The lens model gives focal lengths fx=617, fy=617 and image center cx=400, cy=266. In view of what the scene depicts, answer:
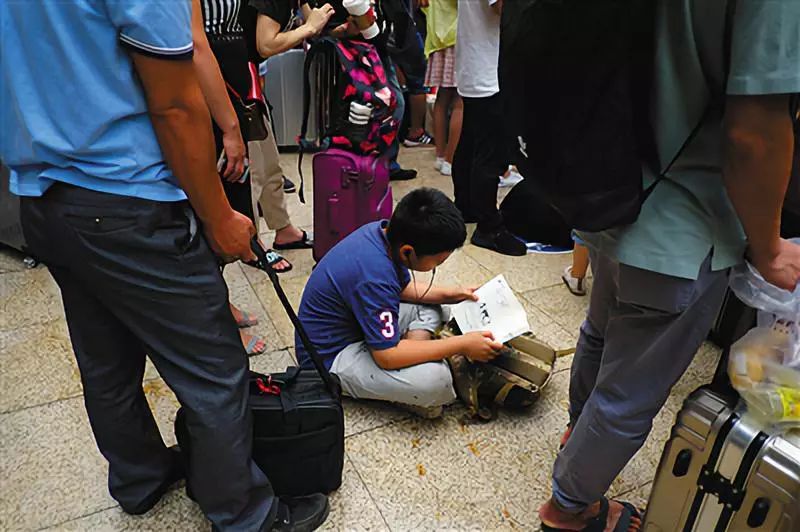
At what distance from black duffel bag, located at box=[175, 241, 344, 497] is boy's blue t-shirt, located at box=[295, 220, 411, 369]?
0.27m

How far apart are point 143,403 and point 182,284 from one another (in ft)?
1.54

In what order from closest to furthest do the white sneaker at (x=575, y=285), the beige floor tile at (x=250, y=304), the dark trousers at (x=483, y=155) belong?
the beige floor tile at (x=250, y=304)
the white sneaker at (x=575, y=285)
the dark trousers at (x=483, y=155)

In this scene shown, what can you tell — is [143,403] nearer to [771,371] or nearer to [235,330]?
[235,330]

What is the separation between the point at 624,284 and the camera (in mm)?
1172

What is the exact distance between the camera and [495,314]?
1.94 meters

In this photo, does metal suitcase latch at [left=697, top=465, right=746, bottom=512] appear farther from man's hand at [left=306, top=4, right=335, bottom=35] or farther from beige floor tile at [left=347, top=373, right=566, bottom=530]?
man's hand at [left=306, top=4, right=335, bottom=35]

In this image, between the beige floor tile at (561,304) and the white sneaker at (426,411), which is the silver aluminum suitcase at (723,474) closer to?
the white sneaker at (426,411)

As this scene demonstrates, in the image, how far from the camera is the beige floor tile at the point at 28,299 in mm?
2340

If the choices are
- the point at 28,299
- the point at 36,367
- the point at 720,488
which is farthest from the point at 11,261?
the point at 720,488

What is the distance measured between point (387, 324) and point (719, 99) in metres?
1.04

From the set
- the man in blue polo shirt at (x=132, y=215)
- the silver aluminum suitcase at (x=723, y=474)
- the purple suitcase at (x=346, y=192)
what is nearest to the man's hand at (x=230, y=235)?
the man in blue polo shirt at (x=132, y=215)

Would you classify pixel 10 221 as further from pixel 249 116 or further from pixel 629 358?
pixel 629 358

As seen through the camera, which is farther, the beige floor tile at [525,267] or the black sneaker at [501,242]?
the black sneaker at [501,242]

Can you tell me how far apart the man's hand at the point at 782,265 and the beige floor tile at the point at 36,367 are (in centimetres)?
192
